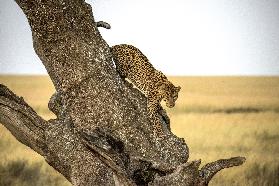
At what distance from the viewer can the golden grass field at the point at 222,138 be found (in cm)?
421

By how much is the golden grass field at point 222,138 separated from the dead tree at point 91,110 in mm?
1950

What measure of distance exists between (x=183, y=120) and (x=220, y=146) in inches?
44.8

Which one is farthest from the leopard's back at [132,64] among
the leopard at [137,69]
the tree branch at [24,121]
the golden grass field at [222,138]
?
the golden grass field at [222,138]

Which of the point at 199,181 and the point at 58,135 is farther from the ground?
the point at 58,135

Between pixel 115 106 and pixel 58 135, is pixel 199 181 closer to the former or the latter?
pixel 115 106

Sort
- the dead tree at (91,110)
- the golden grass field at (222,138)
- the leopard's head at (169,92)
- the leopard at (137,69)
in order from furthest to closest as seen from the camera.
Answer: the golden grass field at (222,138) < the leopard's head at (169,92) < the leopard at (137,69) < the dead tree at (91,110)

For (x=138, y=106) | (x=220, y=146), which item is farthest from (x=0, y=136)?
(x=138, y=106)

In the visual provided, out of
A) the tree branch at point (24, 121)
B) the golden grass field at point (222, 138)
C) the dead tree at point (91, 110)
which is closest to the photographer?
the dead tree at point (91, 110)

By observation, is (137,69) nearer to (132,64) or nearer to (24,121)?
(132,64)

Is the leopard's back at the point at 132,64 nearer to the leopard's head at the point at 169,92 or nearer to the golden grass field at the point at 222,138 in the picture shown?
the leopard's head at the point at 169,92

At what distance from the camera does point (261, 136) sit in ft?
16.9

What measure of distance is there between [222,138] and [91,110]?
331 centimetres

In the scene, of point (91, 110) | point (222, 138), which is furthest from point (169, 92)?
point (222, 138)

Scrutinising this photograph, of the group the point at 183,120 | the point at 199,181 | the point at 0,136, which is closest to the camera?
the point at 199,181
